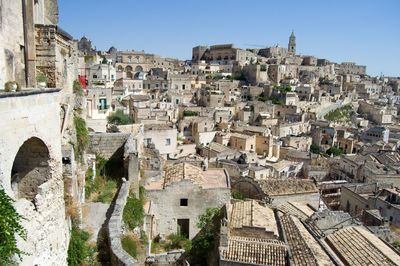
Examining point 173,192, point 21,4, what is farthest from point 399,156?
point 21,4

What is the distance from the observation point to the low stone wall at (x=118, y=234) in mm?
7492

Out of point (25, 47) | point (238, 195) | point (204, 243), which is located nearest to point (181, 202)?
point (204, 243)

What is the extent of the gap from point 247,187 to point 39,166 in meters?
14.0

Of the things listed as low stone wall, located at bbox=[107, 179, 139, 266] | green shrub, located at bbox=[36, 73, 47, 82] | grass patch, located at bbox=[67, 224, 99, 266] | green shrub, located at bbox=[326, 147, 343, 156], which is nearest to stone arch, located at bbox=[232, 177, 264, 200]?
low stone wall, located at bbox=[107, 179, 139, 266]

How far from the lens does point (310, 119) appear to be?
5725cm

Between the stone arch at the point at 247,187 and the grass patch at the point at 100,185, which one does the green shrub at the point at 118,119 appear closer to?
the stone arch at the point at 247,187

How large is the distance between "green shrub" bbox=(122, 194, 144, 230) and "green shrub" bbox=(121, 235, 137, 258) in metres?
1.04

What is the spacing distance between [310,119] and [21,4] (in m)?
53.4

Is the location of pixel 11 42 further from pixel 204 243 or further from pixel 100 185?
pixel 204 243

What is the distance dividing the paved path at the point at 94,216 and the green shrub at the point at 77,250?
381 mm

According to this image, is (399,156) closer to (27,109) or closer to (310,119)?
(310,119)

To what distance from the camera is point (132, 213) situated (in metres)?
11.0

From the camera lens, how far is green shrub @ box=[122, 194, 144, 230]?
10524mm

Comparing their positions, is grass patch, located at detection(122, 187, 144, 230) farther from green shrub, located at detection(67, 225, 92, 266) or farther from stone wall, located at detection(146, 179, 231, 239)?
stone wall, located at detection(146, 179, 231, 239)
